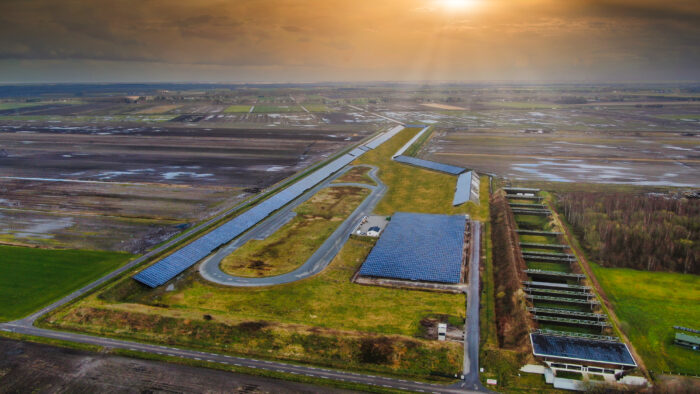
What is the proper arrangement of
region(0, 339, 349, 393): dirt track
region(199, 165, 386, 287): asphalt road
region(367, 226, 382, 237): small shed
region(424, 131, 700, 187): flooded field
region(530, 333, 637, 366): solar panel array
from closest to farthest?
region(0, 339, 349, 393): dirt track, region(530, 333, 637, 366): solar panel array, region(199, 165, 386, 287): asphalt road, region(367, 226, 382, 237): small shed, region(424, 131, 700, 187): flooded field

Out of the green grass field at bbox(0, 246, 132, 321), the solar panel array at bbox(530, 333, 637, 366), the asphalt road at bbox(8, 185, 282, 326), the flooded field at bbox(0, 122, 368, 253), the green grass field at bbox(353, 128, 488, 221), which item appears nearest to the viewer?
the solar panel array at bbox(530, 333, 637, 366)

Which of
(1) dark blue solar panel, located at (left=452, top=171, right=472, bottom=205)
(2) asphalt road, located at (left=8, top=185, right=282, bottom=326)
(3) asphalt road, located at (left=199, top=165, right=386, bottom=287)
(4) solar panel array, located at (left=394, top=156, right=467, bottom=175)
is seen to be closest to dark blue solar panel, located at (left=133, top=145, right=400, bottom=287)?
(3) asphalt road, located at (left=199, top=165, right=386, bottom=287)

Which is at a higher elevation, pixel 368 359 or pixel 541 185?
pixel 541 185

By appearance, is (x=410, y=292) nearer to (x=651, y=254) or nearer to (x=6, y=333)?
(x=651, y=254)

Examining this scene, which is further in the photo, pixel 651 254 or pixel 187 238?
pixel 187 238

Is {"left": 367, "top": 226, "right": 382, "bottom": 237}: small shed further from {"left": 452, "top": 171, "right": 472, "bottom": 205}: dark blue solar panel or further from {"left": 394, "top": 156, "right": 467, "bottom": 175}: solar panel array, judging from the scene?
{"left": 394, "top": 156, "right": 467, "bottom": 175}: solar panel array

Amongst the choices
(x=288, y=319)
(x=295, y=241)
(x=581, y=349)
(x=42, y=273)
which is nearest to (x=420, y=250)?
(x=295, y=241)

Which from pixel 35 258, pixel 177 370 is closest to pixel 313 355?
pixel 177 370
